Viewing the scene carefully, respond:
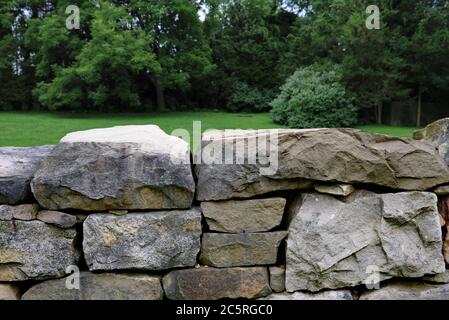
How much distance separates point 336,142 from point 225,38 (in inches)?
573

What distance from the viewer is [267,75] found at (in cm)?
1563

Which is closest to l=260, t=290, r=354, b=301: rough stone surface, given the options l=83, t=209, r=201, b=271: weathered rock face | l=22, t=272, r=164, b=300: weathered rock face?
l=83, t=209, r=201, b=271: weathered rock face

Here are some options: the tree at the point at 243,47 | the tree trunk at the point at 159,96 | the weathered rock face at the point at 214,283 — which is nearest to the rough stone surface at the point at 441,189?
the weathered rock face at the point at 214,283

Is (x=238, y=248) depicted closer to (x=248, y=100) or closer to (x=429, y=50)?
(x=429, y=50)

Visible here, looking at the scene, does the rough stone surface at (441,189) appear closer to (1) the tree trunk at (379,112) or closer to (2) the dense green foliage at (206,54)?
(2) the dense green foliage at (206,54)

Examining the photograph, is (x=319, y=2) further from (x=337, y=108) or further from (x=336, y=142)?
(x=336, y=142)

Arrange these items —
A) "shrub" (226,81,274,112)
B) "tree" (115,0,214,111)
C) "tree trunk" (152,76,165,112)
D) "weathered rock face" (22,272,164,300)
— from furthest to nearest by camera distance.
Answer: "shrub" (226,81,274,112) < "tree trunk" (152,76,165,112) < "tree" (115,0,214,111) < "weathered rock face" (22,272,164,300)

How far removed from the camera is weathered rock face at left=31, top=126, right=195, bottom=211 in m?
2.08

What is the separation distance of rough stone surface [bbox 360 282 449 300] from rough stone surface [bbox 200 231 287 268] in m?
0.59

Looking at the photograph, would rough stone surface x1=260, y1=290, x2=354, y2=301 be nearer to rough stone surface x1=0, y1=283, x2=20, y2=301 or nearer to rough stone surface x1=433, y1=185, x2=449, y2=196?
rough stone surface x1=433, y1=185, x2=449, y2=196

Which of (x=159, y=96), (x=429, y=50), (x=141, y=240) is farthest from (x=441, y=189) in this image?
(x=159, y=96)

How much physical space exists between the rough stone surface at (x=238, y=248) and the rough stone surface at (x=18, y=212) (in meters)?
0.86

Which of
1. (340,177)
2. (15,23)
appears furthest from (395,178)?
(15,23)
